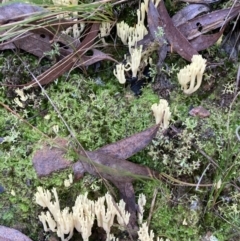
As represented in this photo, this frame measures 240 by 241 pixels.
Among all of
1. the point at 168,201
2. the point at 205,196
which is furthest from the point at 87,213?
the point at 205,196

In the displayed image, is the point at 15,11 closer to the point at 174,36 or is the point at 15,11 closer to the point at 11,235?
the point at 174,36

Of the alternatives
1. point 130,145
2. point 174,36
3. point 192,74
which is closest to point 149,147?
point 130,145

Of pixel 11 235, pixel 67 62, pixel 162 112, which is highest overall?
pixel 67 62

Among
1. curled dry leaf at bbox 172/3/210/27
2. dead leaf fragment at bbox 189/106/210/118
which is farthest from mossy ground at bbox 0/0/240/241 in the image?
curled dry leaf at bbox 172/3/210/27

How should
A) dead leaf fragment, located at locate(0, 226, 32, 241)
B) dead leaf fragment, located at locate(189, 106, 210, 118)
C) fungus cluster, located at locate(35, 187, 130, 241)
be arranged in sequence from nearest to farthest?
1. fungus cluster, located at locate(35, 187, 130, 241)
2. dead leaf fragment, located at locate(0, 226, 32, 241)
3. dead leaf fragment, located at locate(189, 106, 210, 118)

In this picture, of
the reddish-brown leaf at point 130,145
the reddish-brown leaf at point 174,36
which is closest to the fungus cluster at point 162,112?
the reddish-brown leaf at point 130,145

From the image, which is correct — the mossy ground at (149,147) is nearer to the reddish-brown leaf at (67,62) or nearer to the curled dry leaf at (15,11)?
the reddish-brown leaf at (67,62)

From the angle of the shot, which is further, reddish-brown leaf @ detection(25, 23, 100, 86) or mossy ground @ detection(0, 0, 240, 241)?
reddish-brown leaf @ detection(25, 23, 100, 86)

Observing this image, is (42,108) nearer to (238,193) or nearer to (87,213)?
(87,213)

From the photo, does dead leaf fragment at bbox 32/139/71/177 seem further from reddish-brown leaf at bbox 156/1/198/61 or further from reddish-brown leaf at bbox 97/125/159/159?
reddish-brown leaf at bbox 156/1/198/61
